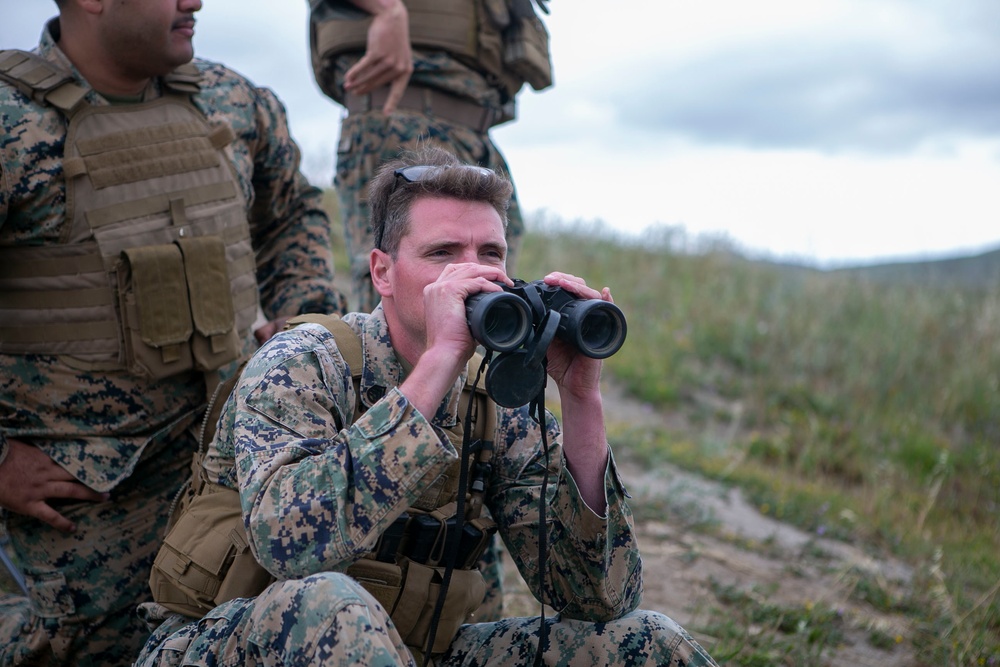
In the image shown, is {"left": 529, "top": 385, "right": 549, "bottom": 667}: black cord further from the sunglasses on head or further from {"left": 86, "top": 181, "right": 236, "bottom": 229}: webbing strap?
{"left": 86, "top": 181, "right": 236, "bottom": 229}: webbing strap

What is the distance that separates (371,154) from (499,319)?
1911 mm

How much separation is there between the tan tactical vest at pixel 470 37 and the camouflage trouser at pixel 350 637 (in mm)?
2277

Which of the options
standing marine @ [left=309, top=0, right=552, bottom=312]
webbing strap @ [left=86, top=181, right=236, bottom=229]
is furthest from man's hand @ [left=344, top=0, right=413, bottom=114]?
webbing strap @ [left=86, top=181, right=236, bottom=229]

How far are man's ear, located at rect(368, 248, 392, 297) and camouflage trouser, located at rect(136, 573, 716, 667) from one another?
867 mm

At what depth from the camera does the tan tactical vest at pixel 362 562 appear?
2.24m

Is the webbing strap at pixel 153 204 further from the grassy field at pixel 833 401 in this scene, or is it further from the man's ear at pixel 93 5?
the grassy field at pixel 833 401

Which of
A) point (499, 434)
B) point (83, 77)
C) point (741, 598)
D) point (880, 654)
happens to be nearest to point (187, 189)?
point (83, 77)

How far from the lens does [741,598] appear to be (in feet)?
13.0

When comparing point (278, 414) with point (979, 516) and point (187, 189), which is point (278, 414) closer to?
point (187, 189)

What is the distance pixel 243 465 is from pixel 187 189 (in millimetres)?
1366

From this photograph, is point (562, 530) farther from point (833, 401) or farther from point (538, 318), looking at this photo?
point (833, 401)

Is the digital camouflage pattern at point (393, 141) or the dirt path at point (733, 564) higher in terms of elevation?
the digital camouflage pattern at point (393, 141)

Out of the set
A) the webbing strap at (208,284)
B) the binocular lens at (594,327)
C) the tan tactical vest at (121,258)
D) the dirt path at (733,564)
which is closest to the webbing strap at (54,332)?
the tan tactical vest at (121,258)

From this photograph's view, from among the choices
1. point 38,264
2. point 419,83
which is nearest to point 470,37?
point 419,83
